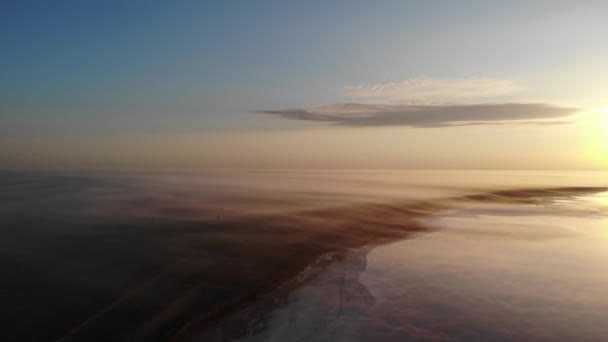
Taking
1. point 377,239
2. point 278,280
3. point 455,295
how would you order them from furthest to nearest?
point 377,239 → point 278,280 → point 455,295

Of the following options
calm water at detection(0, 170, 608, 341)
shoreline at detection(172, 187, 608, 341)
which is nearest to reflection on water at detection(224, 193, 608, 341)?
calm water at detection(0, 170, 608, 341)

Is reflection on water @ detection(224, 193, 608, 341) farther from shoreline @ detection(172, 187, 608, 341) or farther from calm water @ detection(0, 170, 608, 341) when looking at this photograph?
shoreline @ detection(172, 187, 608, 341)

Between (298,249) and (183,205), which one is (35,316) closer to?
(298,249)

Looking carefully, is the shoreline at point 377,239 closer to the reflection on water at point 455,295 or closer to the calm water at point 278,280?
the calm water at point 278,280

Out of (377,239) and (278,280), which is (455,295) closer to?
(278,280)

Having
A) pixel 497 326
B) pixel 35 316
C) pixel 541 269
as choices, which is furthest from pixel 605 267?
pixel 35 316

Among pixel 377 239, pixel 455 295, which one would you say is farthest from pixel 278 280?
pixel 377 239
